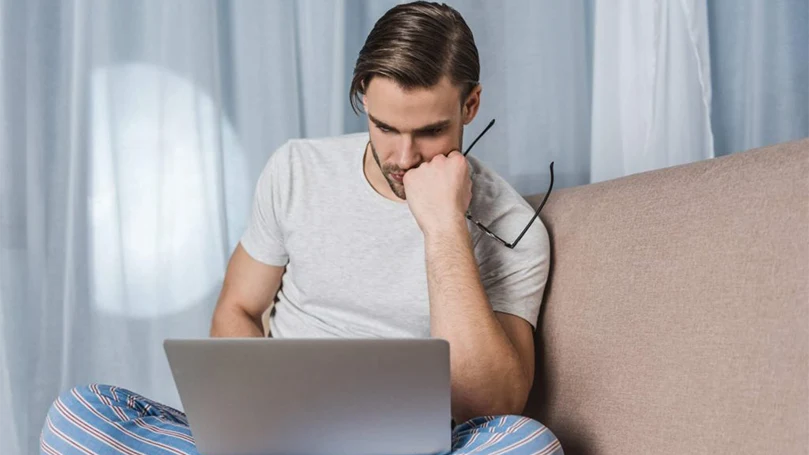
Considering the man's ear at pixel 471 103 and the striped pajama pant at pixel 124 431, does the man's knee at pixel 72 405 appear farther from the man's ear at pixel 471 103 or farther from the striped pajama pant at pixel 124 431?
the man's ear at pixel 471 103

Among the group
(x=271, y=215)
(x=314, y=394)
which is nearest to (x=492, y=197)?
(x=271, y=215)

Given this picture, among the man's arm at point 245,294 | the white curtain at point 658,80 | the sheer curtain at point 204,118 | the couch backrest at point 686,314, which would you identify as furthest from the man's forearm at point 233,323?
the white curtain at point 658,80

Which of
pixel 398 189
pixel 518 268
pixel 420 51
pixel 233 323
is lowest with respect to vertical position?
pixel 233 323

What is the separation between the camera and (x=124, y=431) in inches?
44.4

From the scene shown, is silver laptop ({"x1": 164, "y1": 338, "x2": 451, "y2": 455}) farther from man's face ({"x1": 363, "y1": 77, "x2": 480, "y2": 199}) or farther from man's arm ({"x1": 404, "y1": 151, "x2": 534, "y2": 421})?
man's face ({"x1": 363, "y1": 77, "x2": 480, "y2": 199})

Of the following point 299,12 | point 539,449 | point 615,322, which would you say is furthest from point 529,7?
point 539,449

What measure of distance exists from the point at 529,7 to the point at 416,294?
72 cm

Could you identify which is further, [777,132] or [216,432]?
[777,132]

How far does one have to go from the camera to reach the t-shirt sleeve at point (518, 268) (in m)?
1.36

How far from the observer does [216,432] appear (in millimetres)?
1038

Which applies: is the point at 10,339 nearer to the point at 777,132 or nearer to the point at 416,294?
the point at 416,294

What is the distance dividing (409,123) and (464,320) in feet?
1.06

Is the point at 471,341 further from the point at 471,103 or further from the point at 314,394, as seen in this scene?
the point at 471,103

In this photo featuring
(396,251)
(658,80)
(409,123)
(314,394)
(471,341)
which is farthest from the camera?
(658,80)
